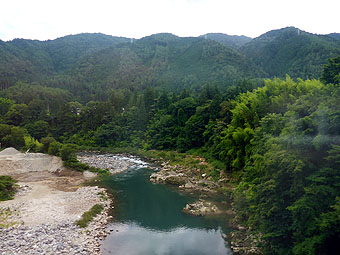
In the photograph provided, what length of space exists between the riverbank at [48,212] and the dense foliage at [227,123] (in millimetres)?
3576

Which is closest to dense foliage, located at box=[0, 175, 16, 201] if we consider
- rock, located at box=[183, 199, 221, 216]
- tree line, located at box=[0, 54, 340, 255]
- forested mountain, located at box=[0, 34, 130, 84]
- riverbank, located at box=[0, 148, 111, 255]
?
riverbank, located at box=[0, 148, 111, 255]

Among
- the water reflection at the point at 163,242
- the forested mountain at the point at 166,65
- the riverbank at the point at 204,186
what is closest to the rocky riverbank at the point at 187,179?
the riverbank at the point at 204,186

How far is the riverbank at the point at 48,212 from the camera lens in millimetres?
15025

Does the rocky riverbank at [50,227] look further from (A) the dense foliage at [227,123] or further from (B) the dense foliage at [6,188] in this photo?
(A) the dense foliage at [227,123]

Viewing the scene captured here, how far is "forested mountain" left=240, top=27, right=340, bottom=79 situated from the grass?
161 feet

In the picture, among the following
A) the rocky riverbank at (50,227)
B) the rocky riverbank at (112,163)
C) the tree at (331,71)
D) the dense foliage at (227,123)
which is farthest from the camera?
the rocky riverbank at (112,163)

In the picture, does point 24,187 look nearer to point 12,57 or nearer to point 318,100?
point 318,100

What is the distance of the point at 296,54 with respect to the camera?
78125 millimetres

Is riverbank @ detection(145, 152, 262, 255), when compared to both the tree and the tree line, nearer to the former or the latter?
the tree line

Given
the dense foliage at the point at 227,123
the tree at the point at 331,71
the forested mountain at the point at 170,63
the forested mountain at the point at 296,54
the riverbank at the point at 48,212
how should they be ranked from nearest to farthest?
the dense foliage at the point at 227,123 → the riverbank at the point at 48,212 → the tree at the point at 331,71 → the forested mountain at the point at 296,54 → the forested mountain at the point at 170,63

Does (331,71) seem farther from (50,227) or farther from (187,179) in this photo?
(50,227)

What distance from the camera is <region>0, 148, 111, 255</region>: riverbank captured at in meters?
15.0

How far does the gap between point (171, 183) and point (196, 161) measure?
296 inches

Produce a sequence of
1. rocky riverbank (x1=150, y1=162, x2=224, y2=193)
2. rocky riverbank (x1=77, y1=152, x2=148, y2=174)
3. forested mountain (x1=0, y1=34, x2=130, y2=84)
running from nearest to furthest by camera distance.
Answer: rocky riverbank (x1=150, y1=162, x2=224, y2=193) < rocky riverbank (x1=77, y1=152, x2=148, y2=174) < forested mountain (x1=0, y1=34, x2=130, y2=84)
